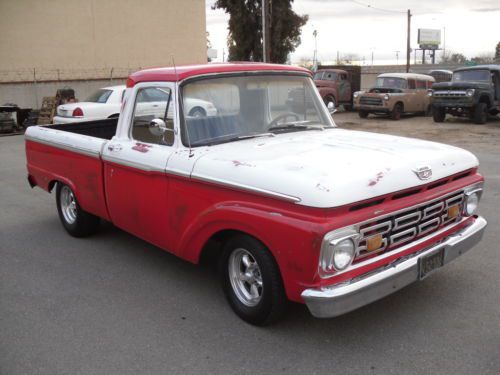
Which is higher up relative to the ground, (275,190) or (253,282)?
(275,190)

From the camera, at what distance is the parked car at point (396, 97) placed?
826 inches

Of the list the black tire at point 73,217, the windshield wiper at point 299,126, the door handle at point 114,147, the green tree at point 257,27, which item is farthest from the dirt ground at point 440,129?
the green tree at point 257,27

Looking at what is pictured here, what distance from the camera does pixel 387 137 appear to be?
462 cm

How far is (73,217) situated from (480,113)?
16158 millimetres

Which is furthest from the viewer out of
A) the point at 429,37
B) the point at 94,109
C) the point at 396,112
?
the point at 429,37

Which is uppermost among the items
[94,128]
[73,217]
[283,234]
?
[94,128]

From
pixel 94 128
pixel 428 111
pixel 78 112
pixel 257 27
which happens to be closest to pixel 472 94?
pixel 428 111

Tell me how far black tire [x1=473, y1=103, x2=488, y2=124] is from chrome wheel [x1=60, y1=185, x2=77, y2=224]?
15982 millimetres

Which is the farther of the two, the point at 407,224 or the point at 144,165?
the point at 144,165

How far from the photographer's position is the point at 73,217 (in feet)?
19.8

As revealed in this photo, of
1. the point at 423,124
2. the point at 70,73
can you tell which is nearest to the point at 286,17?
the point at 70,73

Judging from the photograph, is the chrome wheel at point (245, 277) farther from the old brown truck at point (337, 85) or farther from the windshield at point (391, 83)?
the old brown truck at point (337, 85)

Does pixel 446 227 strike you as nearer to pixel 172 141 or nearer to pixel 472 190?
pixel 472 190

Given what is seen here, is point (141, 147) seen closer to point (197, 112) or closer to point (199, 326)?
point (197, 112)
